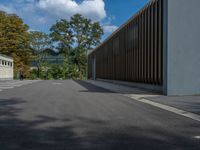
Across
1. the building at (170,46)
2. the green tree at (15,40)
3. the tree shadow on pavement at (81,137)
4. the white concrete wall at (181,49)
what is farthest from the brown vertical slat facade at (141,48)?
the green tree at (15,40)

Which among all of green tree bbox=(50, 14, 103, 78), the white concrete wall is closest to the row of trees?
green tree bbox=(50, 14, 103, 78)

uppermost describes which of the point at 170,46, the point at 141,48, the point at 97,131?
the point at 141,48

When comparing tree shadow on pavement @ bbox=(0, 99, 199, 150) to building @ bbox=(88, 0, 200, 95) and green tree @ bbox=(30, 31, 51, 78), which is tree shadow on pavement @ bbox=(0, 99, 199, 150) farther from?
green tree @ bbox=(30, 31, 51, 78)

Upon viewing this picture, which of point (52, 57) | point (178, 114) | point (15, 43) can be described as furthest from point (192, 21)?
point (52, 57)

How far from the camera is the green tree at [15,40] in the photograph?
52.1 m

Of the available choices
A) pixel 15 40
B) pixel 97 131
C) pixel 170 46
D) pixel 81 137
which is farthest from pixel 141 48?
pixel 15 40

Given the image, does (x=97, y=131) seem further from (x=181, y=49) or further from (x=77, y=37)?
(x=77, y=37)

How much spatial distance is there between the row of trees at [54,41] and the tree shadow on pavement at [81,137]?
48322 millimetres

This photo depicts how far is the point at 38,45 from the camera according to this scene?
196ft

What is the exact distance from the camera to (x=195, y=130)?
5.84 metres

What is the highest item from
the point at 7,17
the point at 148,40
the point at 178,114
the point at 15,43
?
the point at 7,17

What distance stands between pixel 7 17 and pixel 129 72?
38.7 meters

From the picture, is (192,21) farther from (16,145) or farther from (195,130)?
(16,145)

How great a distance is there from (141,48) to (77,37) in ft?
149
